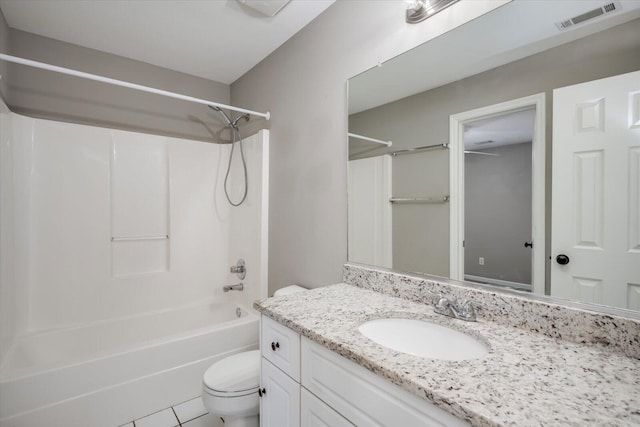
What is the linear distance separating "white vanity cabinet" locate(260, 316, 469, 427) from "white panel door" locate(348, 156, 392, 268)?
63 centimetres

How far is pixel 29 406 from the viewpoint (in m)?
1.48

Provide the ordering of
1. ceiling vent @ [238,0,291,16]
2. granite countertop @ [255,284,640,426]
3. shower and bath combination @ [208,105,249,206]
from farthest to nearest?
shower and bath combination @ [208,105,249,206], ceiling vent @ [238,0,291,16], granite countertop @ [255,284,640,426]

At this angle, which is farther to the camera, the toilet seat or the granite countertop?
the toilet seat

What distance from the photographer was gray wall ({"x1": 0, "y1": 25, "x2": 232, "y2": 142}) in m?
2.05

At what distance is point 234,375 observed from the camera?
59.6 inches

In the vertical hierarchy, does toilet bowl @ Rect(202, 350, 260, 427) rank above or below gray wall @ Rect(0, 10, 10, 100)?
below

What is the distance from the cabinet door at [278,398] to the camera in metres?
1.06

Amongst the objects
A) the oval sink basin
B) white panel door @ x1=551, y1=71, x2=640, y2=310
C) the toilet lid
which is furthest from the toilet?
white panel door @ x1=551, y1=71, x2=640, y2=310

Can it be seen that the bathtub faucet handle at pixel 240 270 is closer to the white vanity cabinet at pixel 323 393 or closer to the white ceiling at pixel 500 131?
the white vanity cabinet at pixel 323 393

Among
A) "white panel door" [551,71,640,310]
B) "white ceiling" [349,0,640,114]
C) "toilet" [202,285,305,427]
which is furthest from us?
"toilet" [202,285,305,427]

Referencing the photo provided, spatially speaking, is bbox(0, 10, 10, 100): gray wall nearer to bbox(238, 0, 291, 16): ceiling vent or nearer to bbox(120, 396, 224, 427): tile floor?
bbox(238, 0, 291, 16): ceiling vent

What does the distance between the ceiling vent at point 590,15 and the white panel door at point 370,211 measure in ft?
2.56

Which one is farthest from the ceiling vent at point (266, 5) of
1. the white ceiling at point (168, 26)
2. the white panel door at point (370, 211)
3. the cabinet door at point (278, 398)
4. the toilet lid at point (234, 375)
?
the toilet lid at point (234, 375)

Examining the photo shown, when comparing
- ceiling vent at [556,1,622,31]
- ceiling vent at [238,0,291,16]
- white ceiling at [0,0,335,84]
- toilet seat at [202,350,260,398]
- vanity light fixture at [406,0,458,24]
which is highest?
white ceiling at [0,0,335,84]
